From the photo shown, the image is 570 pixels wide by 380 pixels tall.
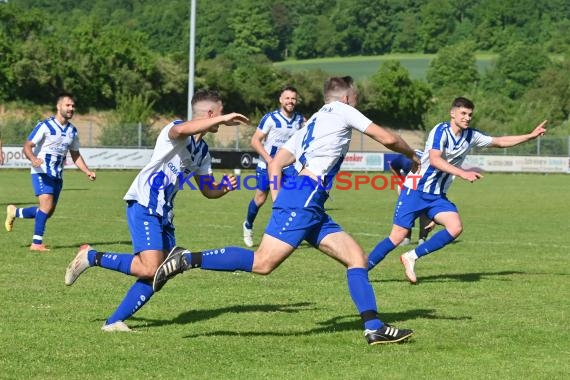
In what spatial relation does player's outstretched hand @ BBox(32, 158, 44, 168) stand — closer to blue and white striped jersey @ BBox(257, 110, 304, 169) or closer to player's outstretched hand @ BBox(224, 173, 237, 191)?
blue and white striped jersey @ BBox(257, 110, 304, 169)

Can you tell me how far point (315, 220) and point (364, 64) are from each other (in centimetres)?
12596

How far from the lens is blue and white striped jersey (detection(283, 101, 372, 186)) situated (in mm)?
7207

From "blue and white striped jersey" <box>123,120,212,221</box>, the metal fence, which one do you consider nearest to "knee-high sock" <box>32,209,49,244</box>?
"blue and white striped jersey" <box>123,120,212,221</box>

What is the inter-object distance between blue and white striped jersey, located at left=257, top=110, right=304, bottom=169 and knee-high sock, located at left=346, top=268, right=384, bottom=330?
6.82 meters

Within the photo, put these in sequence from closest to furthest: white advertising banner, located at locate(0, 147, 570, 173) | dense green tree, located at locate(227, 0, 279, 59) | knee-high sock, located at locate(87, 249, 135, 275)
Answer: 1. knee-high sock, located at locate(87, 249, 135, 275)
2. white advertising banner, located at locate(0, 147, 570, 173)
3. dense green tree, located at locate(227, 0, 279, 59)

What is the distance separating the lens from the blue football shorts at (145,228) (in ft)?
24.5

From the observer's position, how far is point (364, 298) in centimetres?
716

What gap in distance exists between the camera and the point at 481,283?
10.5m

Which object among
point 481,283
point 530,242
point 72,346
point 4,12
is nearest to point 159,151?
point 72,346

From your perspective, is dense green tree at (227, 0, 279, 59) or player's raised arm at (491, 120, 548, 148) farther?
dense green tree at (227, 0, 279, 59)

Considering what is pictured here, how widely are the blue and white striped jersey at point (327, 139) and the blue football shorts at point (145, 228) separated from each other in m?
1.19

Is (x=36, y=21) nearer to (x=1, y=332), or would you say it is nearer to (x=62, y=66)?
(x=62, y=66)

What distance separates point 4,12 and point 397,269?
6699 cm

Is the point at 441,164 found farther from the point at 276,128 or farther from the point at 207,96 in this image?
the point at 276,128
